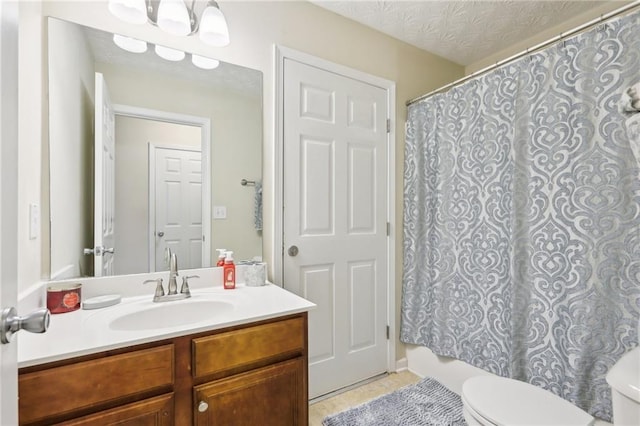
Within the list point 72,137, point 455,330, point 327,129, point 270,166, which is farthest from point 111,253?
point 455,330

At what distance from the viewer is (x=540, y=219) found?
1514 millimetres

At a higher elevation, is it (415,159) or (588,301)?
(415,159)

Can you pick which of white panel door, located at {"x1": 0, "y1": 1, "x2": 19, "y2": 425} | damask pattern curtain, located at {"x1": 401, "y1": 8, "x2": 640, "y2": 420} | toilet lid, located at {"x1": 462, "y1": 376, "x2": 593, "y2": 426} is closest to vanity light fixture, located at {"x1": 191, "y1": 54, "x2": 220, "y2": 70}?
white panel door, located at {"x1": 0, "y1": 1, "x2": 19, "y2": 425}

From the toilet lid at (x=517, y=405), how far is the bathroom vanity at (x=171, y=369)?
697 millimetres

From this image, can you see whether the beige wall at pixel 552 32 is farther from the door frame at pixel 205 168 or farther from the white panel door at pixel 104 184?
the white panel door at pixel 104 184

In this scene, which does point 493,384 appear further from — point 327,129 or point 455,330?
point 327,129

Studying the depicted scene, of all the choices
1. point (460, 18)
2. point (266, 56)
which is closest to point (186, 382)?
point (266, 56)

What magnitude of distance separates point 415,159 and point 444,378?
1.47 meters

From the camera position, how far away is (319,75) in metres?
1.92

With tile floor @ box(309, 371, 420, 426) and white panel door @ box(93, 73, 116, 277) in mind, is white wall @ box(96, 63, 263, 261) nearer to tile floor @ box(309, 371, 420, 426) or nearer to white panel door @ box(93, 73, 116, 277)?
white panel door @ box(93, 73, 116, 277)

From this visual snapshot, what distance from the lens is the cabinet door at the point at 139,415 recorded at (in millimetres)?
896

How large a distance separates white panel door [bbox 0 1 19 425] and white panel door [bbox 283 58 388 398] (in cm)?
124

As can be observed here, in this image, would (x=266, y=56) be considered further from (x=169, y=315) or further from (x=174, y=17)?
(x=169, y=315)

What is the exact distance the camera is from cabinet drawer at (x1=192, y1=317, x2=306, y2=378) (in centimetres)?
105
